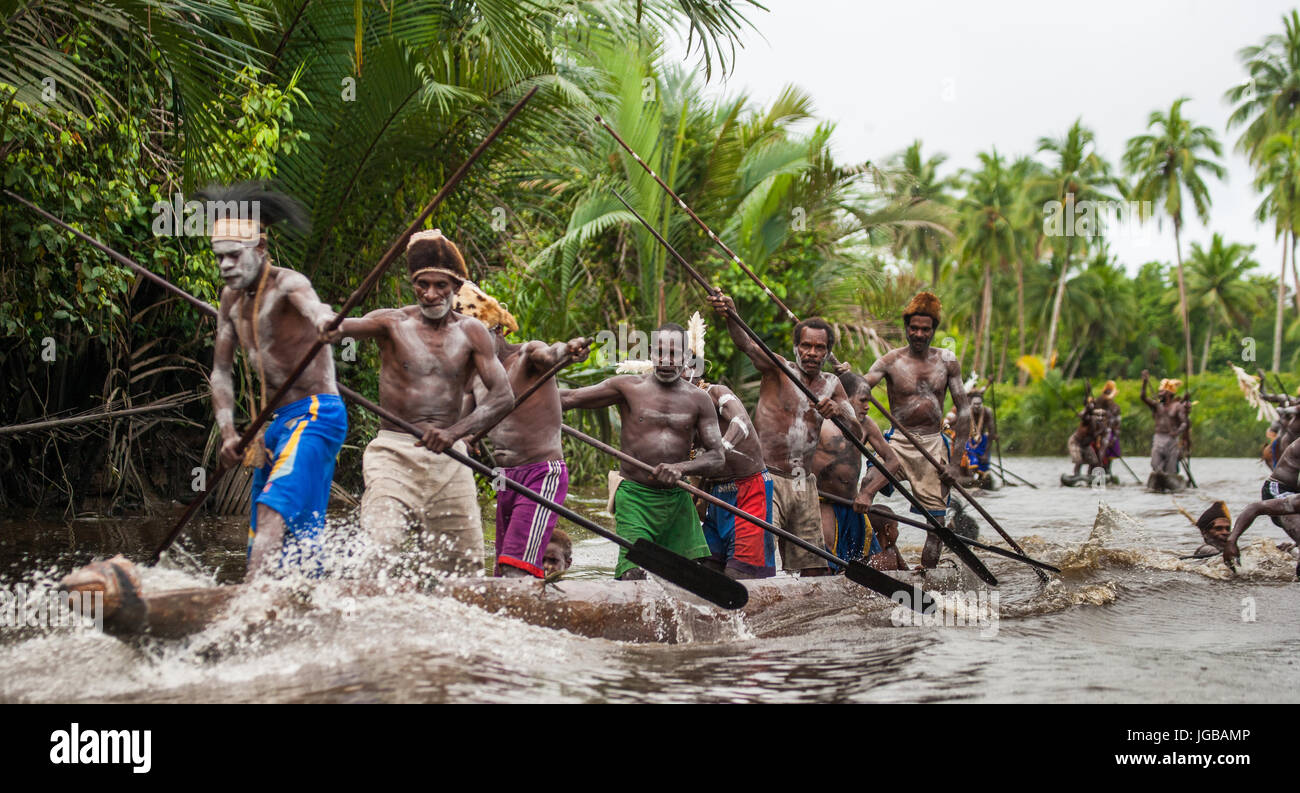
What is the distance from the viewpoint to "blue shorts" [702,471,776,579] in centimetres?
685

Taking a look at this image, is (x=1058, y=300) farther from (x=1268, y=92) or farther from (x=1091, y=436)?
(x=1091, y=436)

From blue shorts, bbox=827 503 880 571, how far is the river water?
94 cm

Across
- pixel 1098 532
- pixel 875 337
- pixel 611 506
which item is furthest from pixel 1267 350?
pixel 611 506

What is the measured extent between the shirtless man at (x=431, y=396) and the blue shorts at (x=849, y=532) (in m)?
3.36

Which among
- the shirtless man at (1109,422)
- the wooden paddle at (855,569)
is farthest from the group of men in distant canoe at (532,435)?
the shirtless man at (1109,422)

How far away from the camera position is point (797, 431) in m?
7.46

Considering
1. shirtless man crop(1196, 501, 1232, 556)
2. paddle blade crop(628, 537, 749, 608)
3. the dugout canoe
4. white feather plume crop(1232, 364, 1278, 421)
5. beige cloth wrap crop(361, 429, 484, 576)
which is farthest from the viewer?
white feather plume crop(1232, 364, 1278, 421)

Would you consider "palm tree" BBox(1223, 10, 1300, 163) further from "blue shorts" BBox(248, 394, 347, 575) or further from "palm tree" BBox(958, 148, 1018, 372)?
"blue shorts" BBox(248, 394, 347, 575)

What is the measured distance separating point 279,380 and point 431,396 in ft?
2.56

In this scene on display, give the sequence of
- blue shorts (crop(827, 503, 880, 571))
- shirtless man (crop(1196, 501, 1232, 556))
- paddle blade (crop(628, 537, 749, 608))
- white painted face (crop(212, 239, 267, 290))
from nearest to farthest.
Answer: white painted face (crop(212, 239, 267, 290)) → paddle blade (crop(628, 537, 749, 608)) → blue shorts (crop(827, 503, 880, 571)) → shirtless man (crop(1196, 501, 1232, 556))

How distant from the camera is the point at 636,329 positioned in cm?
1513

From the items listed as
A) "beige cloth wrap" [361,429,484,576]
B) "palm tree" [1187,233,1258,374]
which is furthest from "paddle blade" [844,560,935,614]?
"palm tree" [1187,233,1258,374]

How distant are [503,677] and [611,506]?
8.19 ft
